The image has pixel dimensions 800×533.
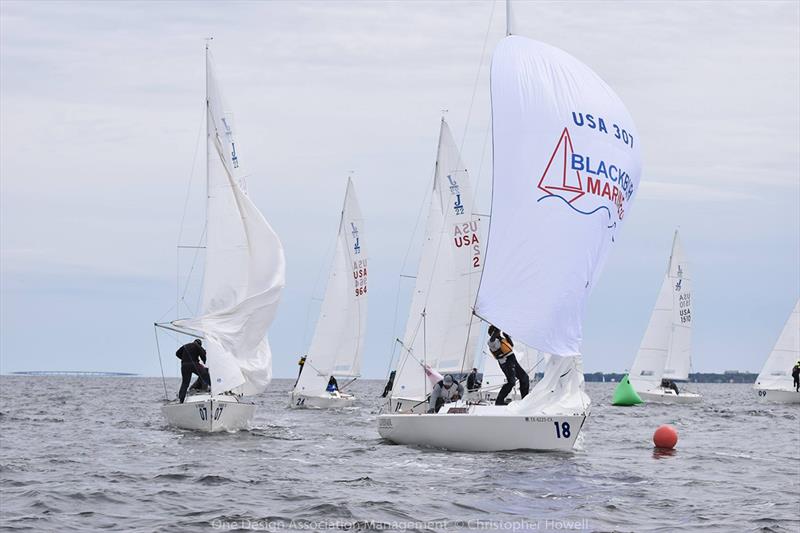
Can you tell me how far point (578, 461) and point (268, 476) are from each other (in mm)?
5578

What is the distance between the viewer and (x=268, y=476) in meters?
18.3

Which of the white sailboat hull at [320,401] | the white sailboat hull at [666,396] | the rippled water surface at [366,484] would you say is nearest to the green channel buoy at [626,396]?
the white sailboat hull at [666,396]

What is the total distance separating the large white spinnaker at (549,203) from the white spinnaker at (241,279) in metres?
8.79

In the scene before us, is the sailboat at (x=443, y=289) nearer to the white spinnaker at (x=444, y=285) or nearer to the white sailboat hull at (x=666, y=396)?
the white spinnaker at (x=444, y=285)

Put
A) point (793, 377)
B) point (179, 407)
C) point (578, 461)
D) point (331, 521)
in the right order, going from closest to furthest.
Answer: point (331, 521) → point (578, 461) → point (179, 407) → point (793, 377)

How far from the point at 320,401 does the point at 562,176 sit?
23905mm

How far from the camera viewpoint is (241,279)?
92.7 feet

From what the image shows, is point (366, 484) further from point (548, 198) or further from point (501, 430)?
point (548, 198)

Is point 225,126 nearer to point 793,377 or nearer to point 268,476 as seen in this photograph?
point 268,476

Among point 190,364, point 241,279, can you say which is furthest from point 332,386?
point 190,364

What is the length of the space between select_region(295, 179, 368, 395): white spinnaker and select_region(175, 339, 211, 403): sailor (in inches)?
684

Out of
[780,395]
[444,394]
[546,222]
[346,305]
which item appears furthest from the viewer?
[780,395]

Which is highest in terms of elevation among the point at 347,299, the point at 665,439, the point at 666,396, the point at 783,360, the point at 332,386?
the point at 347,299

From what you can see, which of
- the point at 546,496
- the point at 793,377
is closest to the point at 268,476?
the point at 546,496
